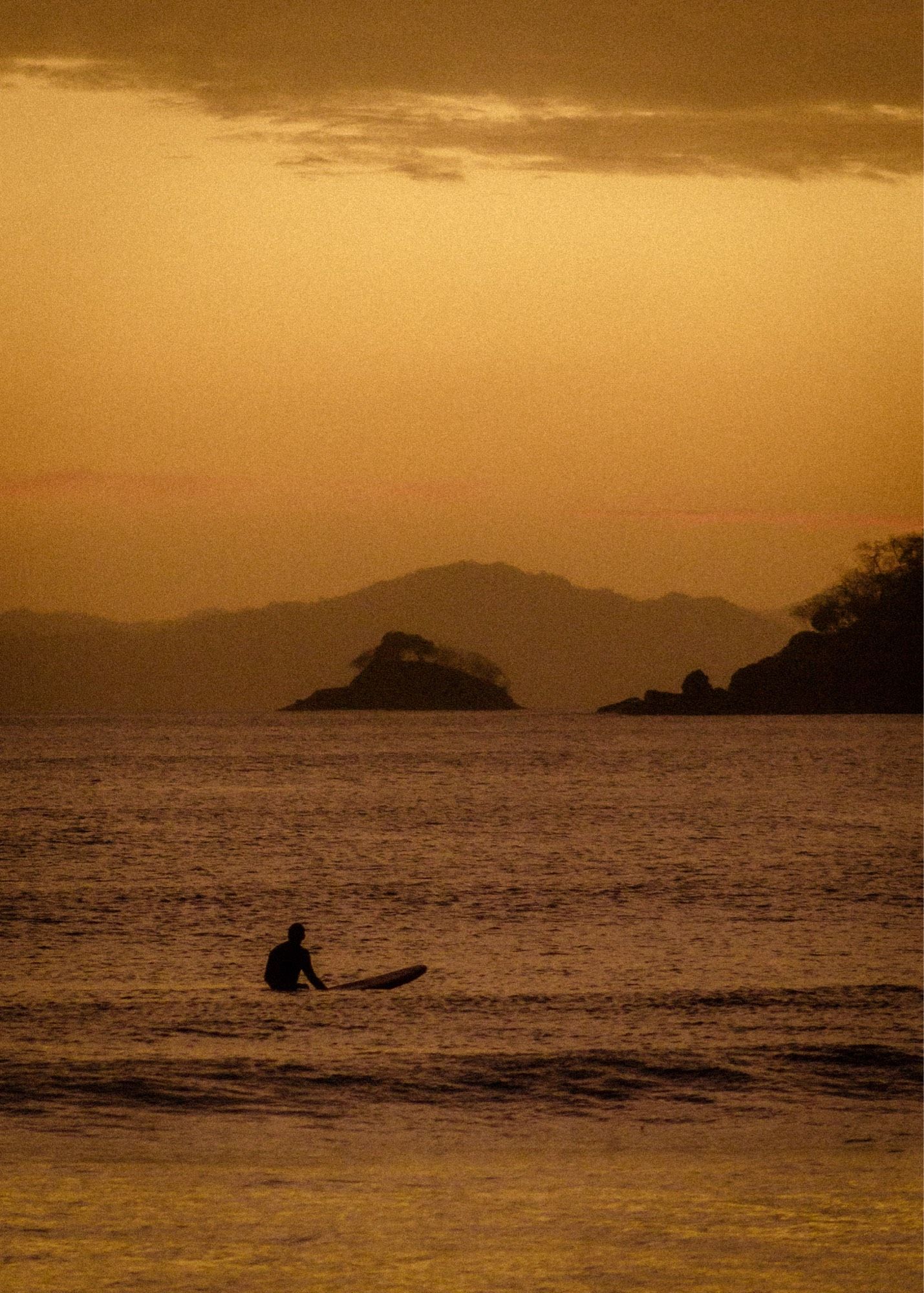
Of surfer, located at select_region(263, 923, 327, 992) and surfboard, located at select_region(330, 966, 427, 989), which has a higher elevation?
surfer, located at select_region(263, 923, 327, 992)

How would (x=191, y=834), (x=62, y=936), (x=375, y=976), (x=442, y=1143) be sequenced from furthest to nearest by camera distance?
1. (x=191, y=834)
2. (x=62, y=936)
3. (x=375, y=976)
4. (x=442, y=1143)

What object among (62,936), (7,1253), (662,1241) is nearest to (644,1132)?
(662,1241)

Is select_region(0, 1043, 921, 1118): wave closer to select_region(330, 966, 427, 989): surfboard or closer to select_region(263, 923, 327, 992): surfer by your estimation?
select_region(263, 923, 327, 992): surfer

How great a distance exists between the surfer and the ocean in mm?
310

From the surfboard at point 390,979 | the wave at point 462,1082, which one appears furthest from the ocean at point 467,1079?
the surfboard at point 390,979

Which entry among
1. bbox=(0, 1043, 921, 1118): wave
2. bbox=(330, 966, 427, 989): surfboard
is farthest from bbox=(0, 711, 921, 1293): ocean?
bbox=(330, 966, 427, 989): surfboard

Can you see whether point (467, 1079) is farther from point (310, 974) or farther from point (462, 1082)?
point (310, 974)

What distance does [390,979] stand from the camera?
27.0m

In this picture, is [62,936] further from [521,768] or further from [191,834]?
[521,768]

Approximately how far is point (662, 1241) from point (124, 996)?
1699 cm

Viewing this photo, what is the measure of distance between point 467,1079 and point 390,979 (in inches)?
303

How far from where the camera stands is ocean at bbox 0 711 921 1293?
11516 mm

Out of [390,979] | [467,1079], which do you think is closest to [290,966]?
[390,979]

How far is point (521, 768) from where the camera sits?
141625 mm
